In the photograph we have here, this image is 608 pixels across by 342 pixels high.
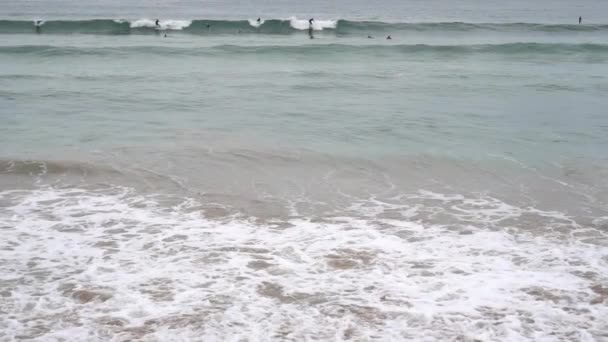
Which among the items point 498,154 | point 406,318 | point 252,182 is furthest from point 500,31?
point 406,318

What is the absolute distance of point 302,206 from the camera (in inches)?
314

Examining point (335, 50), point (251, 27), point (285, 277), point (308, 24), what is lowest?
point (285, 277)

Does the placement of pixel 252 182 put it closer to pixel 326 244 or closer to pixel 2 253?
pixel 326 244

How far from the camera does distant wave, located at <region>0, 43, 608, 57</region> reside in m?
23.3

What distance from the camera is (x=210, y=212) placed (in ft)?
25.2

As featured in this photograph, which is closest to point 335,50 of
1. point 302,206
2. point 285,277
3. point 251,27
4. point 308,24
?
point 251,27

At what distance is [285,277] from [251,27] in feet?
95.1

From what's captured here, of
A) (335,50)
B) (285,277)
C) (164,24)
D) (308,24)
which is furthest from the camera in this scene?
(308,24)

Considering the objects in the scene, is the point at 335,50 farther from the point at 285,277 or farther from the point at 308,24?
the point at 285,277

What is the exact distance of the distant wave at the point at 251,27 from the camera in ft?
104

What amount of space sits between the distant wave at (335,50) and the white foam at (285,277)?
16729 mm

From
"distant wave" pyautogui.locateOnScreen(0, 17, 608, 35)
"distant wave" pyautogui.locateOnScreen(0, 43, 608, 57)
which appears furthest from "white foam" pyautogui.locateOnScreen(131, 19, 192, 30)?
"distant wave" pyautogui.locateOnScreen(0, 43, 608, 57)

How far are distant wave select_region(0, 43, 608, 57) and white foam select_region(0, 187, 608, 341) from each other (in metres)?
16.7

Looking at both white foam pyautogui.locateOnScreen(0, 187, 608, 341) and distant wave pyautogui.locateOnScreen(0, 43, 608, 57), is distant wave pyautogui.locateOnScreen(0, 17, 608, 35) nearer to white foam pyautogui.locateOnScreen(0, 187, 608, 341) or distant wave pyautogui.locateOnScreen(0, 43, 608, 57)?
distant wave pyautogui.locateOnScreen(0, 43, 608, 57)
